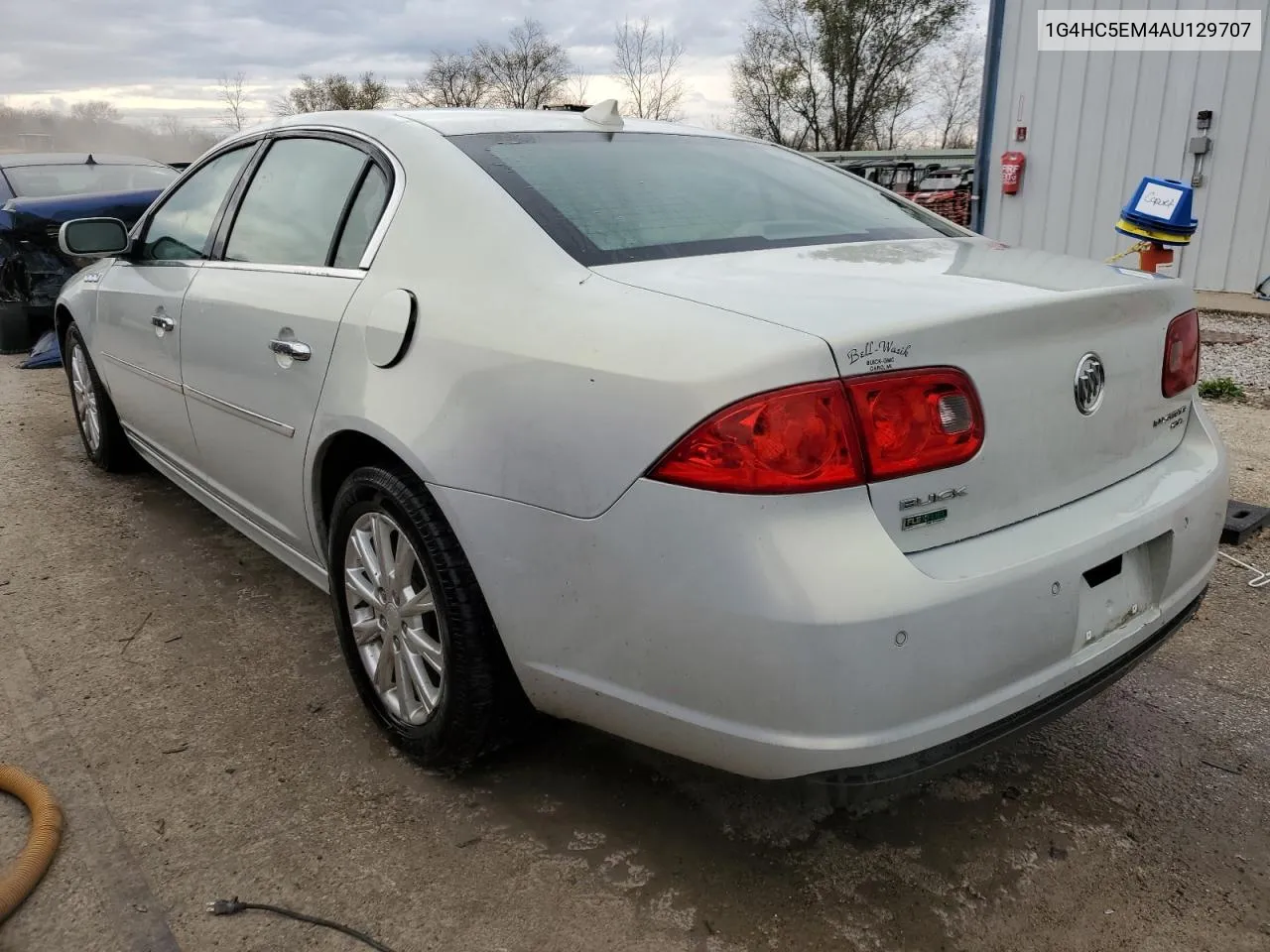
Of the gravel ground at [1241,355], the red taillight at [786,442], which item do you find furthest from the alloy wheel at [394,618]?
the gravel ground at [1241,355]

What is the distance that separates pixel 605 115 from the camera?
2.76 meters

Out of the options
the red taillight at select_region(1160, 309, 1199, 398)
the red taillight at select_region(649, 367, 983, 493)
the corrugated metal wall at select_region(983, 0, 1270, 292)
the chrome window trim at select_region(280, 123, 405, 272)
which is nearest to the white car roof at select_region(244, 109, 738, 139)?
the chrome window trim at select_region(280, 123, 405, 272)

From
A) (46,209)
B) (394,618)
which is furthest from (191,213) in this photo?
(46,209)

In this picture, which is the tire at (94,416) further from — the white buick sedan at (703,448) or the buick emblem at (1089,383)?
the buick emblem at (1089,383)

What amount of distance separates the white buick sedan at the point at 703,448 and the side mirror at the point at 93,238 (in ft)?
4.52

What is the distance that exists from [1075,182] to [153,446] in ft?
28.5

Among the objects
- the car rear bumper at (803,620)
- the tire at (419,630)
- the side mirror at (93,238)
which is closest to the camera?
the car rear bumper at (803,620)

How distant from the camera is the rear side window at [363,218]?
2.41 meters

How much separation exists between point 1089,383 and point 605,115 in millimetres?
1531

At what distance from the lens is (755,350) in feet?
5.11

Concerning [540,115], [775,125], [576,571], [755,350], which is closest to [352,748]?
[576,571]

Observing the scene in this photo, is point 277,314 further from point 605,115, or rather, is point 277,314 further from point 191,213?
point 191,213

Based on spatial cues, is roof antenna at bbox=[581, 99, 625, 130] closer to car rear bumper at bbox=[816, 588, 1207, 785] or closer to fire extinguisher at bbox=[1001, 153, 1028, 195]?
car rear bumper at bbox=[816, 588, 1207, 785]

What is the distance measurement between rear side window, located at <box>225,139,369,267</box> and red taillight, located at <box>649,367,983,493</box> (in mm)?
1418
